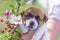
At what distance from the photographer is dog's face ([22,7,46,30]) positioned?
4.38ft

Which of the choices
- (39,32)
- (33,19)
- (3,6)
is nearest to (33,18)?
(33,19)

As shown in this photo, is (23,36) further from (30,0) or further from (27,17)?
(30,0)

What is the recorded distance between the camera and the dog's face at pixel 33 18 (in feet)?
4.38

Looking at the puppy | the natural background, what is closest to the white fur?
the puppy

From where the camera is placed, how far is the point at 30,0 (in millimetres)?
1345

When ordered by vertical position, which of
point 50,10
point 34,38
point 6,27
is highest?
point 50,10

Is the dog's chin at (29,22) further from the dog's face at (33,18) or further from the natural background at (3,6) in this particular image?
the natural background at (3,6)

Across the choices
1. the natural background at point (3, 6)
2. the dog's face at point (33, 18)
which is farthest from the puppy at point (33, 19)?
the natural background at point (3, 6)

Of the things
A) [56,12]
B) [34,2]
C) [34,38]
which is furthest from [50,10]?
[34,38]

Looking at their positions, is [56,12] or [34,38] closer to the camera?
[56,12]

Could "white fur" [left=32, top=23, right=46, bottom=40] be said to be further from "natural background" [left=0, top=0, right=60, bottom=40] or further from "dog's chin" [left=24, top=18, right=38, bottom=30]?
"natural background" [left=0, top=0, right=60, bottom=40]

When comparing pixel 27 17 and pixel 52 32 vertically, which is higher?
pixel 27 17

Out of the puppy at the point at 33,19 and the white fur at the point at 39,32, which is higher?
the puppy at the point at 33,19

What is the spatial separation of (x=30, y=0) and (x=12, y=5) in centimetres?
15
